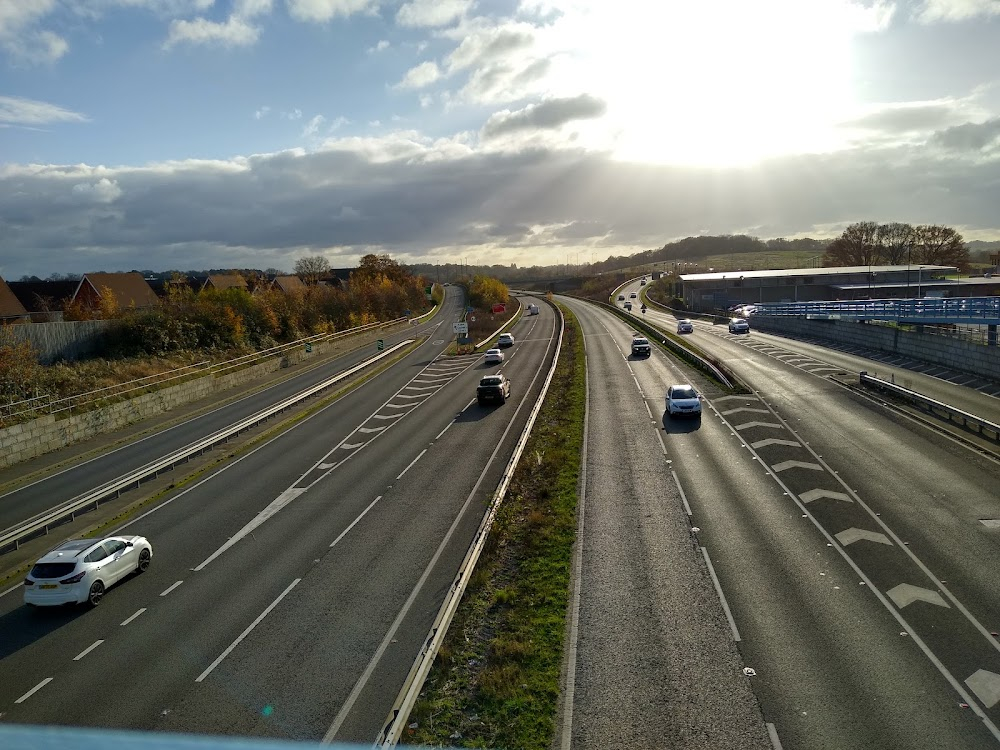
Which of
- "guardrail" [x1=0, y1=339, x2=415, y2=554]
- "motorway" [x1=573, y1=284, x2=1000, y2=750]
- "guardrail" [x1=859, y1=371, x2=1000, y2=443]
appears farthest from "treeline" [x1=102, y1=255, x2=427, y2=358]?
"guardrail" [x1=859, y1=371, x2=1000, y2=443]

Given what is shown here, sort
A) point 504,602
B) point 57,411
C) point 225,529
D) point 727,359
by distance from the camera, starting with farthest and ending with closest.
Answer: point 727,359
point 57,411
point 225,529
point 504,602

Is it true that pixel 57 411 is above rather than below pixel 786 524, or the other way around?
above

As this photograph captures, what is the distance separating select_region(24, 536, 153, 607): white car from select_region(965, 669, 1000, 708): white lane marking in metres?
20.6

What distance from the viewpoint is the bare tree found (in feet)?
519

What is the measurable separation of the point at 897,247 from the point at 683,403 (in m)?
153

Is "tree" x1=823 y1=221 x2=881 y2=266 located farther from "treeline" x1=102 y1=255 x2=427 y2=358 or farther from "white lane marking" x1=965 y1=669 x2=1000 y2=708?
"white lane marking" x1=965 y1=669 x2=1000 y2=708

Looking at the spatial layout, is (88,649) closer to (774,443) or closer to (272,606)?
(272,606)

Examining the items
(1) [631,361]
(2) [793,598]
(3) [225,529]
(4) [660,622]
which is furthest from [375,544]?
(1) [631,361]

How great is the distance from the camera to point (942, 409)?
108 feet

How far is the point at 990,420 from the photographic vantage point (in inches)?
1245

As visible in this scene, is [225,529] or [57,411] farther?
[57,411]

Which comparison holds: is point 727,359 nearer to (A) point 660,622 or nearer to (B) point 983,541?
(B) point 983,541

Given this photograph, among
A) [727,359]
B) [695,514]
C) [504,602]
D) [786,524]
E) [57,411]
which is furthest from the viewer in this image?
[727,359]

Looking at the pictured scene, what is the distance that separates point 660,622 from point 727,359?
147ft
